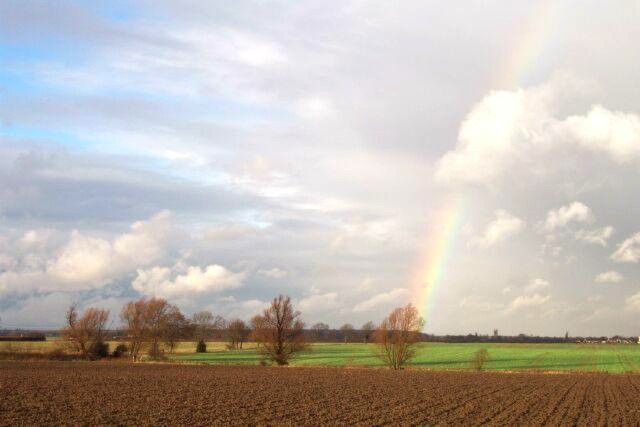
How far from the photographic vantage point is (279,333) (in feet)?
282

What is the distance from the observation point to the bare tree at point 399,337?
82.0m

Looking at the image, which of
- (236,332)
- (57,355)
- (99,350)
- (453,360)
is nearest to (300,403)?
(57,355)

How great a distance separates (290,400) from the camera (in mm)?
35031

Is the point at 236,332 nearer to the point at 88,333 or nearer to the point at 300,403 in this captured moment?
the point at 88,333

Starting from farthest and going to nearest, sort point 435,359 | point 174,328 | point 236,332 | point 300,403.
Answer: point 236,332
point 174,328
point 435,359
point 300,403

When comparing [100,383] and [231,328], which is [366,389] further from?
[231,328]

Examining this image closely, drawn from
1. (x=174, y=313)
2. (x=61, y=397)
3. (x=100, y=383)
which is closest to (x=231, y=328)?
(x=174, y=313)

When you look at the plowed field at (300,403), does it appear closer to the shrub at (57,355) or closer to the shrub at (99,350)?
the shrub at (57,355)

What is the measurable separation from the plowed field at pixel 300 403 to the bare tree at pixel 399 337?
102 feet

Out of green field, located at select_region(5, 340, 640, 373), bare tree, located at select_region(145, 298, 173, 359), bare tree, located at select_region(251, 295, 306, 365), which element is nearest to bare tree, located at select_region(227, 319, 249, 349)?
green field, located at select_region(5, 340, 640, 373)

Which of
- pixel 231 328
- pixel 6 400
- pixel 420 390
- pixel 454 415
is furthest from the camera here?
pixel 231 328

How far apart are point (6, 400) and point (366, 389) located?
2386 cm

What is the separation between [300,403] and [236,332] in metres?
121

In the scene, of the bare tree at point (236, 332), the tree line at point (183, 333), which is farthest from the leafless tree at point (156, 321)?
the bare tree at point (236, 332)
